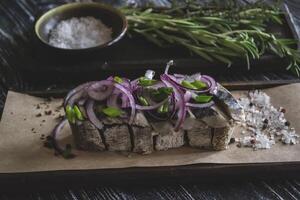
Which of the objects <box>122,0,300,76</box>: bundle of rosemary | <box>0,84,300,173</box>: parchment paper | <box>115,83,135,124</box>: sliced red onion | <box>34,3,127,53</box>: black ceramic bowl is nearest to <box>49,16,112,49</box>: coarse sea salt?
<box>34,3,127,53</box>: black ceramic bowl

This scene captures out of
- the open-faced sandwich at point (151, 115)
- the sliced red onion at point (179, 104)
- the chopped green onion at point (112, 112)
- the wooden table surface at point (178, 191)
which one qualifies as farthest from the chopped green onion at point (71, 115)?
the sliced red onion at point (179, 104)

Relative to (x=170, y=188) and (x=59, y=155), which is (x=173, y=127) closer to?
(x=170, y=188)

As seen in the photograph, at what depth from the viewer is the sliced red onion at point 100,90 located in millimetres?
1844

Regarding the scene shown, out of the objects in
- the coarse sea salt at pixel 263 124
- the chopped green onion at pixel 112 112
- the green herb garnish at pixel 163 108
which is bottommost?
the coarse sea salt at pixel 263 124

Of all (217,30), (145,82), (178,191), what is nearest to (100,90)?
(145,82)

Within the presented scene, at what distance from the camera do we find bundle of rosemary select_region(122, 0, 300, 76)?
92.7 inches

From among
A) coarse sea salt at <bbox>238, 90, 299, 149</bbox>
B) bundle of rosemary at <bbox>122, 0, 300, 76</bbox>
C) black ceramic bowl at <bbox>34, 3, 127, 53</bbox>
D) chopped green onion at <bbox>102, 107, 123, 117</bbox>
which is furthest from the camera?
black ceramic bowl at <bbox>34, 3, 127, 53</bbox>

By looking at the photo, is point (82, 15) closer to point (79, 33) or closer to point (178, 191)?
point (79, 33)

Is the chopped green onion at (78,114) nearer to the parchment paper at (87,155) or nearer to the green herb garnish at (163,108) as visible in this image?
the parchment paper at (87,155)

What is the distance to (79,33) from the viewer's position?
2.51 meters

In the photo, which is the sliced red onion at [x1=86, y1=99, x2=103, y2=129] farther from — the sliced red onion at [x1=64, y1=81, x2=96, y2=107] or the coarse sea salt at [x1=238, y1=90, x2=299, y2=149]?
the coarse sea salt at [x1=238, y1=90, x2=299, y2=149]

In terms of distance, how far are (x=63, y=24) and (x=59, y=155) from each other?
933mm

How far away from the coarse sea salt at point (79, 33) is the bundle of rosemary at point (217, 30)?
162 mm

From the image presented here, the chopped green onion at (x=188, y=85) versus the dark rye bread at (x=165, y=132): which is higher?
the chopped green onion at (x=188, y=85)
